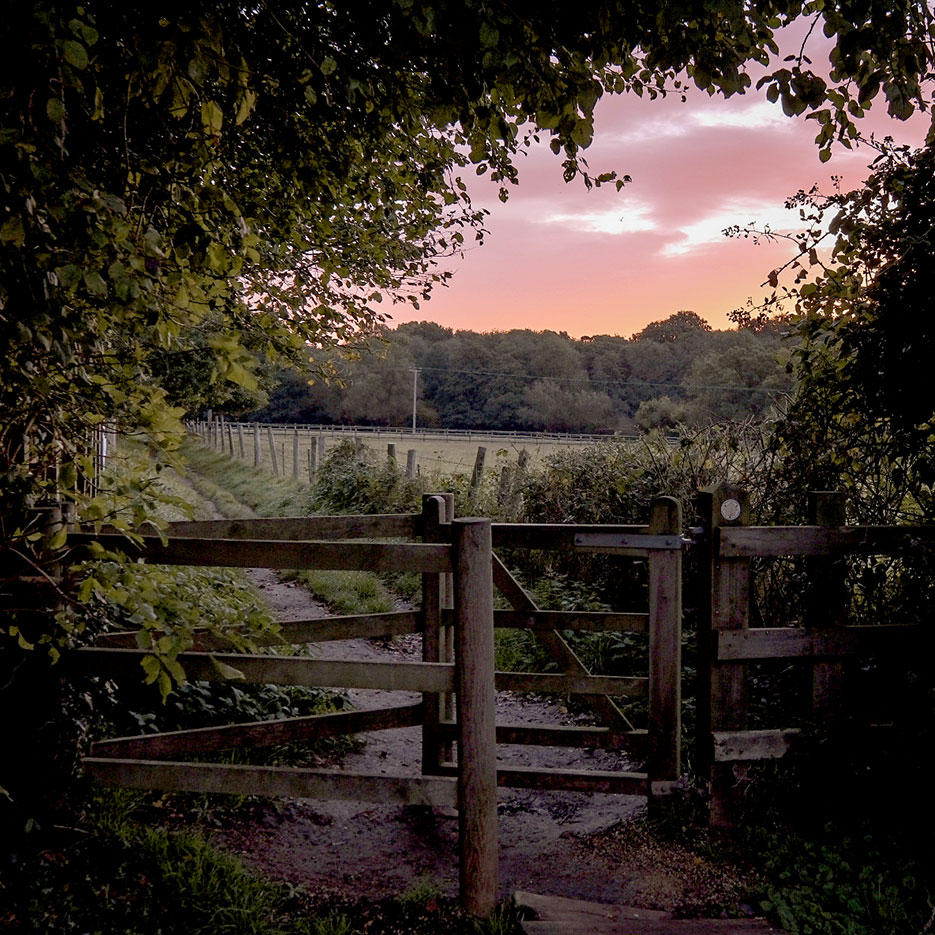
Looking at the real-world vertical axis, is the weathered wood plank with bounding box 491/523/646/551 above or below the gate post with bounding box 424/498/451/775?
above

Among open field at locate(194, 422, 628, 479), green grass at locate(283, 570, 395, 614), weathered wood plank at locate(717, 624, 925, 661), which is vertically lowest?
green grass at locate(283, 570, 395, 614)

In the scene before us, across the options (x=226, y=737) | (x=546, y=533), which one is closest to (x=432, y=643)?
(x=546, y=533)

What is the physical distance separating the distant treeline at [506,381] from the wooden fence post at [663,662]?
51.3 metres

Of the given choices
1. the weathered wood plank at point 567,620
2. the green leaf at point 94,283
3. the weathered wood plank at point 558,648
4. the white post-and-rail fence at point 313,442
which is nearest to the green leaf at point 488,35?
the green leaf at point 94,283

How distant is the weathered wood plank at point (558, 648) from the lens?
178 inches

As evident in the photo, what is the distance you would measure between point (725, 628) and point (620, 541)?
0.75m

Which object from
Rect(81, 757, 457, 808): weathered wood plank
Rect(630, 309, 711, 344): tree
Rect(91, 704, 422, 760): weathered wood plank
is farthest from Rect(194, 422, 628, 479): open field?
Rect(630, 309, 711, 344): tree

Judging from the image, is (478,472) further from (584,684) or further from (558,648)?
(584,684)

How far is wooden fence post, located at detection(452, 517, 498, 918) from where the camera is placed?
3.46 m

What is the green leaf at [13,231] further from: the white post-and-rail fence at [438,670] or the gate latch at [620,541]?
the gate latch at [620,541]

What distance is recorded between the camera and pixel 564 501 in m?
10.0

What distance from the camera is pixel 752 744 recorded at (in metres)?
4.12

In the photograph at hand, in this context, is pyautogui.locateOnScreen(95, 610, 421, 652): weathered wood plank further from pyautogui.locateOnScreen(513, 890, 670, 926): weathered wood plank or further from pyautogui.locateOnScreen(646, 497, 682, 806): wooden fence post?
pyautogui.locateOnScreen(513, 890, 670, 926): weathered wood plank

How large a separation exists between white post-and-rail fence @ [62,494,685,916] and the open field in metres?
6.38
